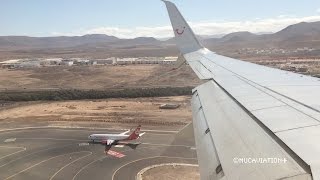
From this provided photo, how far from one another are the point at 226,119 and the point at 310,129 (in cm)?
241

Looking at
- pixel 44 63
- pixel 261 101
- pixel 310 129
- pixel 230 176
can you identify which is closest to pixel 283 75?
pixel 261 101

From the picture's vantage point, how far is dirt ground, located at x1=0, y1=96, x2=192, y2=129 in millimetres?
56094

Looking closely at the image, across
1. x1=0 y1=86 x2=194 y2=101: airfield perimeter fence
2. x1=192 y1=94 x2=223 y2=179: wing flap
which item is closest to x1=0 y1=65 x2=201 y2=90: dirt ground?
x1=0 y1=86 x2=194 y2=101: airfield perimeter fence

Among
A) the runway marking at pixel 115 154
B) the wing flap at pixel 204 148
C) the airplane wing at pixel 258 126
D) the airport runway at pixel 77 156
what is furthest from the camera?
the runway marking at pixel 115 154

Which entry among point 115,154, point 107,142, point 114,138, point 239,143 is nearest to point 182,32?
point 239,143

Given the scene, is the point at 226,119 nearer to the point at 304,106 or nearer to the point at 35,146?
the point at 304,106

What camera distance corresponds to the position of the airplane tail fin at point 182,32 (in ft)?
63.6

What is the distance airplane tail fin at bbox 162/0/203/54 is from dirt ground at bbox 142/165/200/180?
17177 mm

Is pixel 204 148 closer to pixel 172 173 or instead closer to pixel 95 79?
pixel 172 173

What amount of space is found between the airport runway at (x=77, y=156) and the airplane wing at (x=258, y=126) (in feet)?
73.1

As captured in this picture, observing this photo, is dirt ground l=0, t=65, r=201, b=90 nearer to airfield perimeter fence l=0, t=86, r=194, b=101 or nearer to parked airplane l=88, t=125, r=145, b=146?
airfield perimeter fence l=0, t=86, r=194, b=101

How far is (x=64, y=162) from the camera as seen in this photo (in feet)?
133

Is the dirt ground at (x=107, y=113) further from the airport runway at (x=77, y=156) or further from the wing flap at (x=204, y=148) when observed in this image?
the wing flap at (x=204, y=148)

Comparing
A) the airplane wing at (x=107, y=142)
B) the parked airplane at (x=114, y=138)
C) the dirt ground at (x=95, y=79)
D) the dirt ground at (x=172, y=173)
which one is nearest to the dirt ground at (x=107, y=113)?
the parked airplane at (x=114, y=138)
